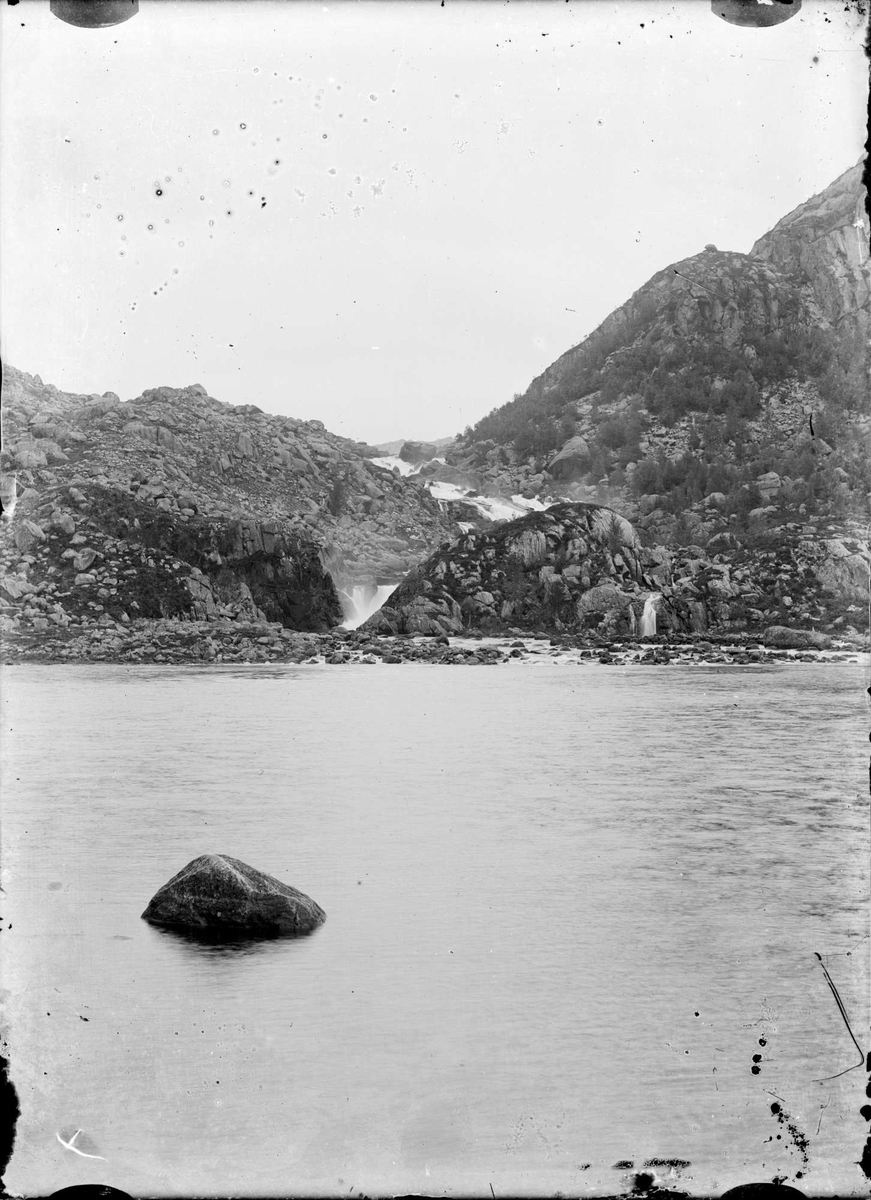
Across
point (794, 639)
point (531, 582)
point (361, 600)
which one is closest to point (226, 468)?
point (361, 600)

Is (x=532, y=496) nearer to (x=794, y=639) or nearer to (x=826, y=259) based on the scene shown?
(x=826, y=259)

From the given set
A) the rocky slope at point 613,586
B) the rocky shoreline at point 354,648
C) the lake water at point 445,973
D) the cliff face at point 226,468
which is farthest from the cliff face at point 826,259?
the lake water at point 445,973

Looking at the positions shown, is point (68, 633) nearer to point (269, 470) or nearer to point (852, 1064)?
point (269, 470)

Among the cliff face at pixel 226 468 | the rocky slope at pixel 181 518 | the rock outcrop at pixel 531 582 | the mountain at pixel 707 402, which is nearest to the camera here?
the rocky slope at pixel 181 518

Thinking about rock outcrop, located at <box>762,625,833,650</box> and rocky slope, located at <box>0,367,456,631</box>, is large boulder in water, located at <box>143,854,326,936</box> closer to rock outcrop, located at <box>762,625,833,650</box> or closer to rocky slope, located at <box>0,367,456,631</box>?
rocky slope, located at <box>0,367,456,631</box>

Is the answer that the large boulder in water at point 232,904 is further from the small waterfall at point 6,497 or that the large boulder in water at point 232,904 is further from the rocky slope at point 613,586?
the rocky slope at point 613,586

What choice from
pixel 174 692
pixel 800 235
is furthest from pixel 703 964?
pixel 800 235
